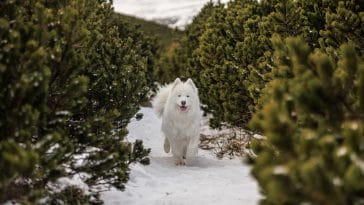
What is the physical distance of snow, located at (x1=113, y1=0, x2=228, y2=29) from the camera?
53.8 meters

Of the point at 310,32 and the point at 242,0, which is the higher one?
the point at 242,0

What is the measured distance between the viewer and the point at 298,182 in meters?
2.62

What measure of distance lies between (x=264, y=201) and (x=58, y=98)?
228cm

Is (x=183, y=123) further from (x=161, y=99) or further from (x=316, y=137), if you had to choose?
(x=316, y=137)

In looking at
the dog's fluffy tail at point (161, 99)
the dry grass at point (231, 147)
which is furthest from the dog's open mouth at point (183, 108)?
the dry grass at point (231, 147)

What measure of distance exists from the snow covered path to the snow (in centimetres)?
4173

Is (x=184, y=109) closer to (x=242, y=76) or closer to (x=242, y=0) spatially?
(x=242, y=76)

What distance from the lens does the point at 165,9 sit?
60156 millimetres

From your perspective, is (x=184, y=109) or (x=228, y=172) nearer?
(x=228, y=172)

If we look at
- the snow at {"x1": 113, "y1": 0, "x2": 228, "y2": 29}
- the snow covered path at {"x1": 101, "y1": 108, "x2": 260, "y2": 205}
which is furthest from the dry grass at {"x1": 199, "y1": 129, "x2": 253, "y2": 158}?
the snow at {"x1": 113, "y1": 0, "x2": 228, "y2": 29}

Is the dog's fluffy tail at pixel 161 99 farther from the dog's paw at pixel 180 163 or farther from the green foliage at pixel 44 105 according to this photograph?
the green foliage at pixel 44 105

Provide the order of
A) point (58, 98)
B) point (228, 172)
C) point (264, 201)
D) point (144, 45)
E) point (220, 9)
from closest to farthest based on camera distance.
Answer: point (264, 201) < point (58, 98) < point (228, 172) < point (220, 9) < point (144, 45)

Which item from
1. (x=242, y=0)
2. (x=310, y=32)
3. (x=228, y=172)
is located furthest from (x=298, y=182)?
(x=242, y=0)

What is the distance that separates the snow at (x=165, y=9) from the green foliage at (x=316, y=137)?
4726 centimetres
